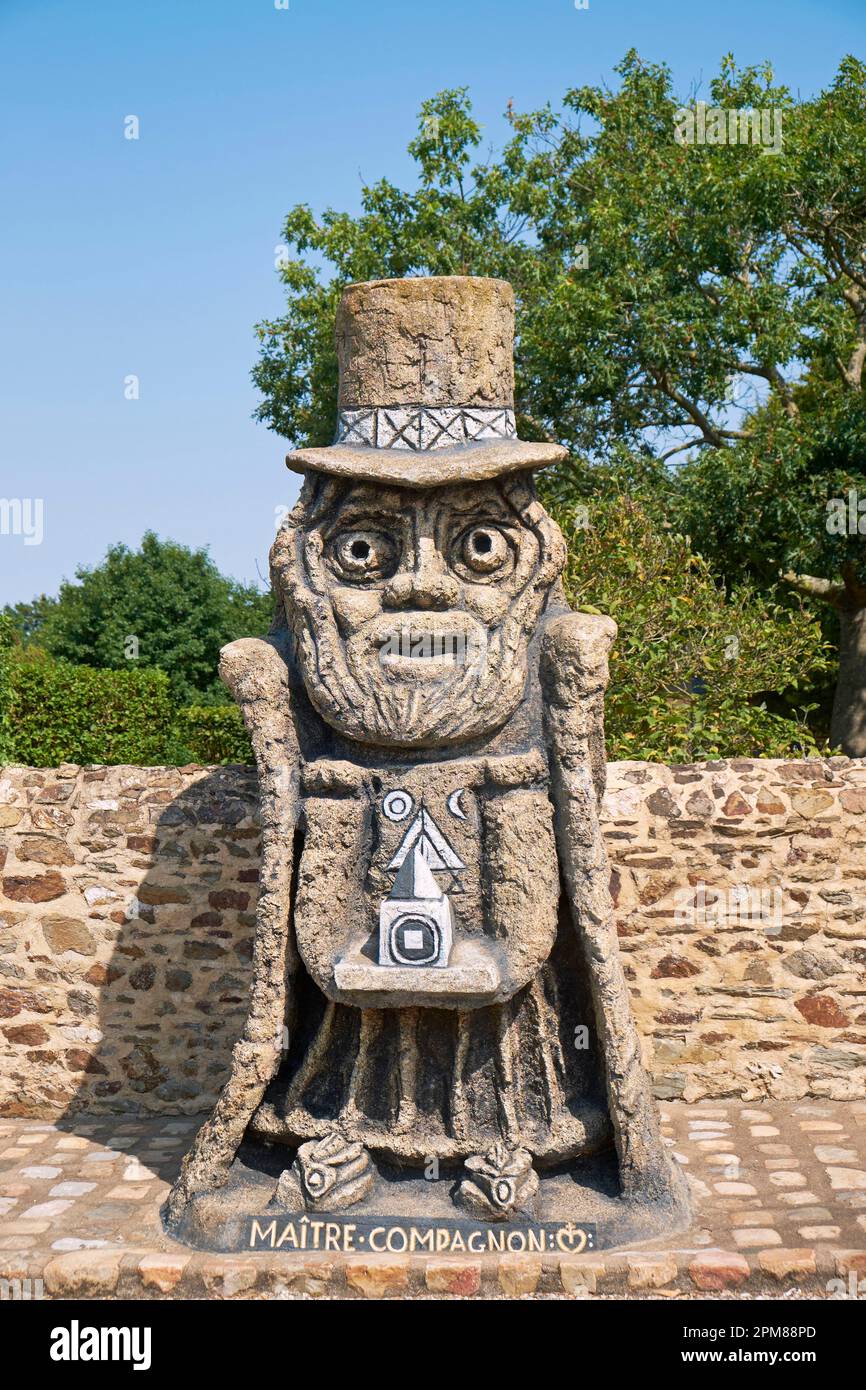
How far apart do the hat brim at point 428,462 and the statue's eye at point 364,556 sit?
234mm

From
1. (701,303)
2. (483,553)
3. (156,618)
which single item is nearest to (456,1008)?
(483,553)

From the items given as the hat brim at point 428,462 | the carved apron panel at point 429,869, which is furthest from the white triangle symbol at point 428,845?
the hat brim at point 428,462

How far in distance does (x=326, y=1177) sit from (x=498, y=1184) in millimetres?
604

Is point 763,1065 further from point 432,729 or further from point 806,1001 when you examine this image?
point 432,729

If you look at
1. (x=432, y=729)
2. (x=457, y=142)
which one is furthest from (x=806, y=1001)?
(x=457, y=142)

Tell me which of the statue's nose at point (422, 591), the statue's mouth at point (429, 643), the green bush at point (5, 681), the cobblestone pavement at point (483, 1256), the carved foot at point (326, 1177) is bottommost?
the cobblestone pavement at point (483, 1256)

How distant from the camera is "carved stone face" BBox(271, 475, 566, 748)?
4.93 metres

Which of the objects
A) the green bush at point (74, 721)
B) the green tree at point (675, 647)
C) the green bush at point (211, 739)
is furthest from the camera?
the green bush at point (211, 739)

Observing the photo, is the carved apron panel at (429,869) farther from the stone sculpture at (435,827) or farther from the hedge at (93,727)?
the hedge at (93,727)

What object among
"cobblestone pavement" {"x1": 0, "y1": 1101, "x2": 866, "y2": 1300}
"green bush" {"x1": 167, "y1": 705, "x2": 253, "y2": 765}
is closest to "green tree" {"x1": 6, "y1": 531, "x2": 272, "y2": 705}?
"green bush" {"x1": 167, "y1": 705, "x2": 253, "y2": 765}

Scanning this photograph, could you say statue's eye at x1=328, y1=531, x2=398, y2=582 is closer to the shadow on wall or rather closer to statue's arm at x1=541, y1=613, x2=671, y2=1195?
statue's arm at x1=541, y1=613, x2=671, y2=1195

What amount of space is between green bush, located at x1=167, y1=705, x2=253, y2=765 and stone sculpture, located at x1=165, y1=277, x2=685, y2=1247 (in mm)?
9887

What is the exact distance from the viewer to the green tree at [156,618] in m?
22.2

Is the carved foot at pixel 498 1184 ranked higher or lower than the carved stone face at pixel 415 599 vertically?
lower
